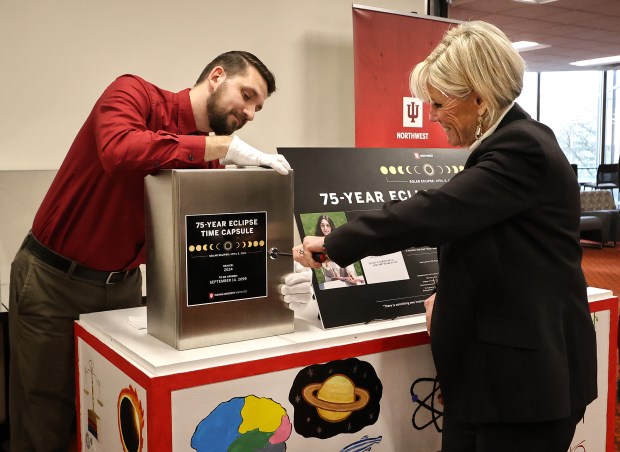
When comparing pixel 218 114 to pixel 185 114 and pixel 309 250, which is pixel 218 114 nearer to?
pixel 185 114

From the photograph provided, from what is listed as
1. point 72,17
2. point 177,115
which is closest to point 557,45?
point 72,17

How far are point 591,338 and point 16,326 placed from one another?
153cm

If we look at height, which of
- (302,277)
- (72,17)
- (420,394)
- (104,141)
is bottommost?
(420,394)

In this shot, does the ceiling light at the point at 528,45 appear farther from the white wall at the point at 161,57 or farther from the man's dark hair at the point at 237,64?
the man's dark hair at the point at 237,64

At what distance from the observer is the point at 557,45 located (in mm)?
9500

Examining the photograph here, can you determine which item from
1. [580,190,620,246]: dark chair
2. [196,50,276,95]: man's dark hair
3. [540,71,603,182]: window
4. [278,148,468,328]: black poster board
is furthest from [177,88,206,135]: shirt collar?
[540,71,603,182]: window

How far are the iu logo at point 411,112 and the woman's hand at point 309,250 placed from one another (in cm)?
256

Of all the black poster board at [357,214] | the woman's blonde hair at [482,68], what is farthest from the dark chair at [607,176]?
the woman's blonde hair at [482,68]

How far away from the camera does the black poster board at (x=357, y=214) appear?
1.69 metres

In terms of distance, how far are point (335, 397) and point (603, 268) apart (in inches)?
283

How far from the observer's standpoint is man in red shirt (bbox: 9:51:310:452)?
1.72 m

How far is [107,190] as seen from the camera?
171 cm

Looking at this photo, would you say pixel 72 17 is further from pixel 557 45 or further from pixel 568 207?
pixel 557 45

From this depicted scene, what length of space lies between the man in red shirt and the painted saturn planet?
1.99ft
